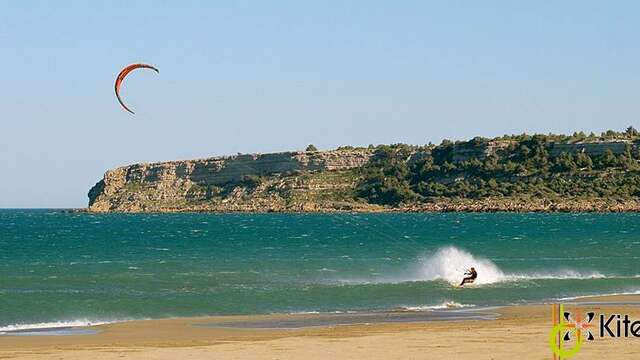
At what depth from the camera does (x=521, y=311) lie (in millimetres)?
31781

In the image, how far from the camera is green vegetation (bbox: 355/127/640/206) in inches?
6954

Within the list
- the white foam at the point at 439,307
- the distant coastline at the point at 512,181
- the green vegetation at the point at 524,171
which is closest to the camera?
the white foam at the point at 439,307

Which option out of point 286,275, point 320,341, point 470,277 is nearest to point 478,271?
point 470,277

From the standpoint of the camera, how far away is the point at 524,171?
607ft

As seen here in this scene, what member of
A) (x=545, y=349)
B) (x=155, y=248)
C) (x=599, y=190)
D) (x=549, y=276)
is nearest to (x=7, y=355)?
(x=545, y=349)

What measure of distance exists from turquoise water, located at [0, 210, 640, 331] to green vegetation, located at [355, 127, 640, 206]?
89439 millimetres

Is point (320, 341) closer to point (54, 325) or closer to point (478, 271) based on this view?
point (54, 325)

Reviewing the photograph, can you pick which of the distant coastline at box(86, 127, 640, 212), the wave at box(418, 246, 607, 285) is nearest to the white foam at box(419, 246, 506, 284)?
the wave at box(418, 246, 607, 285)

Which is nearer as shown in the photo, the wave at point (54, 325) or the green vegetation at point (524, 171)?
the wave at point (54, 325)

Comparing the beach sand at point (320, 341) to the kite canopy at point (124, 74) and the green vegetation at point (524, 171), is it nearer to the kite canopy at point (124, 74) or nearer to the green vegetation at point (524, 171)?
the kite canopy at point (124, 74)

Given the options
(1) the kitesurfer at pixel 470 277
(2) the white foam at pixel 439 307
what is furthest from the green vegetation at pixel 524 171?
(2) the white foam at pixel 439 307

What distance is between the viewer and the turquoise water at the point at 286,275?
3597 cm

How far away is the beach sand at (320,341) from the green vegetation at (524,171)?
148 m

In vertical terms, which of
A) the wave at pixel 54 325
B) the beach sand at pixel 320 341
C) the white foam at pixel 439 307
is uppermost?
the white foam at pixel 439 307
